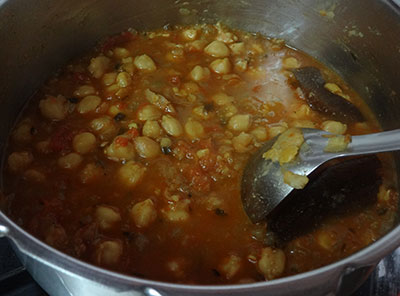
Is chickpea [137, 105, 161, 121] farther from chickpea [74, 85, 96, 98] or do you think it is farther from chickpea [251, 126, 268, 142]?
chickpea [251, 126, 268, 142]

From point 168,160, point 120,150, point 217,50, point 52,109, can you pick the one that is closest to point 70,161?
point 120,150

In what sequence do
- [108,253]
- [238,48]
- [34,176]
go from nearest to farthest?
[108,253] < [34,176] < [238,48]

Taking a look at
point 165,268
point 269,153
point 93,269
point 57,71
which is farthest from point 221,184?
point 57,71

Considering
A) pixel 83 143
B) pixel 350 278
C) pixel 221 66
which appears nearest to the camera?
pixel 350 278

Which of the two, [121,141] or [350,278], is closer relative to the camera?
[350,278]

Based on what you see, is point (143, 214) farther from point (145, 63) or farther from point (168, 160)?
point (145, 63)

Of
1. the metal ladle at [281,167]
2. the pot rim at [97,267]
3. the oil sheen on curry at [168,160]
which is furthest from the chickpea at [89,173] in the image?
the pot rim at [97,267]
